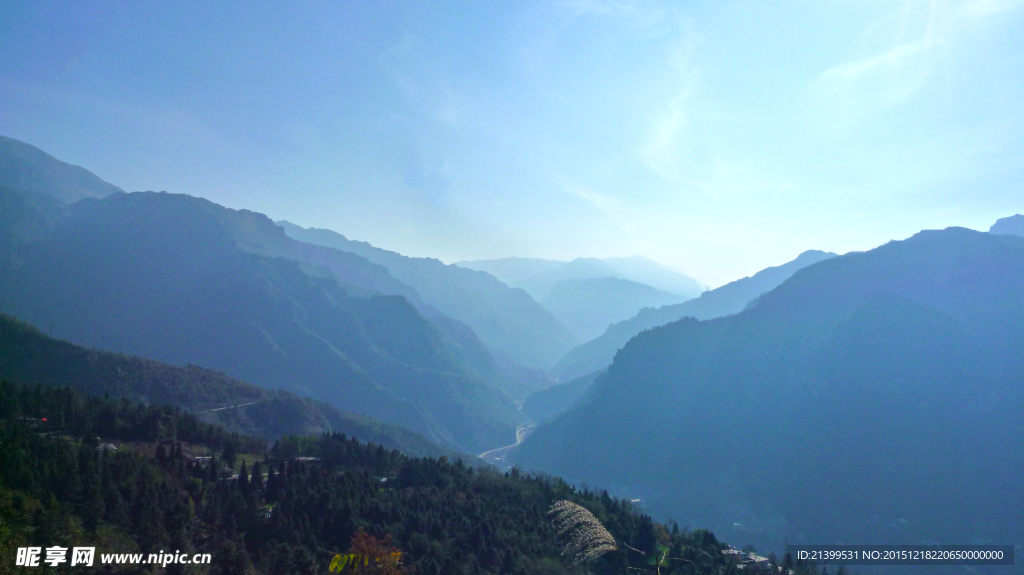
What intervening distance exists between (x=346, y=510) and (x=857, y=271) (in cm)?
18792

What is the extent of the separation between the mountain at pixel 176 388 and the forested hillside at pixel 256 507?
103 feet

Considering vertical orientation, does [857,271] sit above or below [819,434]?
above

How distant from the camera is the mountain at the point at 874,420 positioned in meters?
126

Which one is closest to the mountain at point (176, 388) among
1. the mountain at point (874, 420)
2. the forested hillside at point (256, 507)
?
the forested hillside at point (256, 507)

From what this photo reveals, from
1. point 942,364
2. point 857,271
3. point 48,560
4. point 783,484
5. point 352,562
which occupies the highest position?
point 857,271

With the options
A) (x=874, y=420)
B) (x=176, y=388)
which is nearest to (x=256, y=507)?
(x=176, y=388)

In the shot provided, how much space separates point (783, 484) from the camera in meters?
150

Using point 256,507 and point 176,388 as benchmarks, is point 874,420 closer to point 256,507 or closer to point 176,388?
point 256,507

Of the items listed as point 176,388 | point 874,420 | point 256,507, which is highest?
point 874,420

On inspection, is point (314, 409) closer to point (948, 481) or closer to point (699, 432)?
point (699, 432)

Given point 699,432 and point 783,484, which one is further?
point 699,432

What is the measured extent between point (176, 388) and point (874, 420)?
18223 cm

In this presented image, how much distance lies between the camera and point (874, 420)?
148m

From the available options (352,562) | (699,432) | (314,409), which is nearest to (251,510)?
(352,562)
